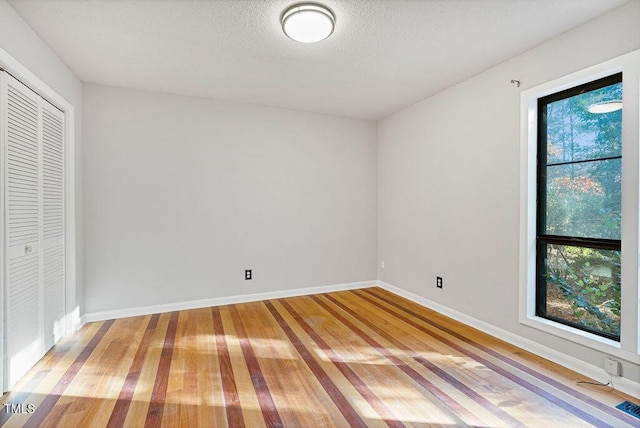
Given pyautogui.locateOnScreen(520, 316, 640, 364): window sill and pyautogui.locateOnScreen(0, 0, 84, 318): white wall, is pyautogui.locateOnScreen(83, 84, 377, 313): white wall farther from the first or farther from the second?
pyautogui.locateOnScreen(520, 316, 640, 364): window sill

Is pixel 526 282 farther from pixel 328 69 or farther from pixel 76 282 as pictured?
pixel 76 282

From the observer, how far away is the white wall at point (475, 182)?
2.42 metres

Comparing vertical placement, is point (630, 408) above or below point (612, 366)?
Answer: below

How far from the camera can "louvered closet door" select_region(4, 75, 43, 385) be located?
2.16 metres

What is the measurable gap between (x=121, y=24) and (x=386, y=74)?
90.0 inches

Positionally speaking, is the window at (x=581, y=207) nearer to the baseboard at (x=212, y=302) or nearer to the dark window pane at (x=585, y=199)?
the dark window pane at (x=585, y=199)

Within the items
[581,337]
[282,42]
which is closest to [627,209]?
[581,337]

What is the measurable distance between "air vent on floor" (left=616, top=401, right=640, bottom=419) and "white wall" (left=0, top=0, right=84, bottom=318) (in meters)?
4.45

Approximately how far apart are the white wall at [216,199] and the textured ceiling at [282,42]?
46 centimetres

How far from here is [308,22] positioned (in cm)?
220

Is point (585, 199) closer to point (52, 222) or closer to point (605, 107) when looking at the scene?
point (605, 107)

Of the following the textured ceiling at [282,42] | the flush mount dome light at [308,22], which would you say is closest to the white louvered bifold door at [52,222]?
the textured ceiling at [282,42]

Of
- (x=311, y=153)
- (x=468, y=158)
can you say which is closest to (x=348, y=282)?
(x=311, y=153)
